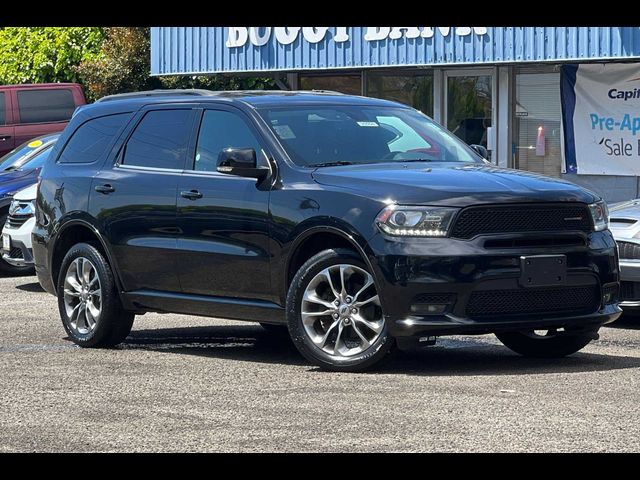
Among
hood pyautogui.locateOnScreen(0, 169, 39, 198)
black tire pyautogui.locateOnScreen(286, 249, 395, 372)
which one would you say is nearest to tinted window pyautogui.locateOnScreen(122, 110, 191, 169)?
black tire pyautogui.locateOnScreen(286, 249, 395, 372)

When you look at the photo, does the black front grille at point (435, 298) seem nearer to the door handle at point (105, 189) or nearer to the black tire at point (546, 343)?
the black tire at point (546, 343)

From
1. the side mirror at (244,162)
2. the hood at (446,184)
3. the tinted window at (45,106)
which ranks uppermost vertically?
the tinted window at (45,106)

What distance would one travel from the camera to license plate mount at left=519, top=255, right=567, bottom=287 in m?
8.42

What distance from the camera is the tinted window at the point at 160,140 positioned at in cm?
991

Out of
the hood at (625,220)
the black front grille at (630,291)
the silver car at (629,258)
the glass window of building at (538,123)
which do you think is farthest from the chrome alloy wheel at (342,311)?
the glass window of building at (538,123)

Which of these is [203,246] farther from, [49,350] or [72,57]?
[72,57]

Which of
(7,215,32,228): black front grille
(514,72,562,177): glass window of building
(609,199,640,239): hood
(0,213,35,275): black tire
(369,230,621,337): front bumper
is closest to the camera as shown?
(369,230,621,337): front bumper

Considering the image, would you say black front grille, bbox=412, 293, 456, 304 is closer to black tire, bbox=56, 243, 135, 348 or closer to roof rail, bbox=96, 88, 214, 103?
roof rail, bbox=96, 88, 214, 103

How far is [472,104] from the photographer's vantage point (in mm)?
23094

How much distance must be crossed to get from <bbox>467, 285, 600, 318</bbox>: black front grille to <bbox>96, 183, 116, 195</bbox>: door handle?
3059mm

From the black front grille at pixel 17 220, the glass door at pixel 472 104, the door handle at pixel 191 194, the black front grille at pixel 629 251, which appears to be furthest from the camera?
the glass door at pixel 472 104

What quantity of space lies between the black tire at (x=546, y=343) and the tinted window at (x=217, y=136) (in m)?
2.16

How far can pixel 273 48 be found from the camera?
77.9ft

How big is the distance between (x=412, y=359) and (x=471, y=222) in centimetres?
144
